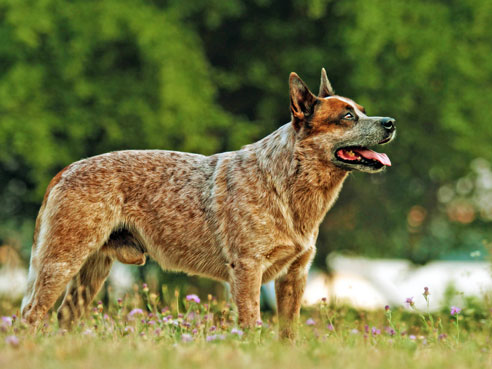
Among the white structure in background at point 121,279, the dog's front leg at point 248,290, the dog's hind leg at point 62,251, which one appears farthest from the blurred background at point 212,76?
the dog's front leg at point 248,290

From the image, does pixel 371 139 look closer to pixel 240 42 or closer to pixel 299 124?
pixel 299 124

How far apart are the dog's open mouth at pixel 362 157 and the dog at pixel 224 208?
0.4 inches

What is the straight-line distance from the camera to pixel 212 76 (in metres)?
13.0

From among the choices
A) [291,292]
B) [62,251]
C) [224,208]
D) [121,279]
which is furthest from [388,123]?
[121,279]

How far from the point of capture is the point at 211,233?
614 cm

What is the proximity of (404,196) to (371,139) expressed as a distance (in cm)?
1047

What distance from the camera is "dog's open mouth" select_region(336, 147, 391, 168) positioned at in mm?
Answer: 5785

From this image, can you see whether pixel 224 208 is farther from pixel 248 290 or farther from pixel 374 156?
pixel 374 156

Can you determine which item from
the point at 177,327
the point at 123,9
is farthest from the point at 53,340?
the point at 123,9

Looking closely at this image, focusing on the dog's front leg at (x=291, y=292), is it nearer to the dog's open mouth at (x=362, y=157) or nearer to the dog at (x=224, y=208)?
the dog at (x=224, y=208)

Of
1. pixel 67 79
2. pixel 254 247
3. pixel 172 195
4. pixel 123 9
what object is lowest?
pixel 254 247

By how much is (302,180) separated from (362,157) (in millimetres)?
522

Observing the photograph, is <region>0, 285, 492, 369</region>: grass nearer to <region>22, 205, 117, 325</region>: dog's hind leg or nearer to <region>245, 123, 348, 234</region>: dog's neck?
<region>22, 205, 117, 325</region>: dog's hind leg

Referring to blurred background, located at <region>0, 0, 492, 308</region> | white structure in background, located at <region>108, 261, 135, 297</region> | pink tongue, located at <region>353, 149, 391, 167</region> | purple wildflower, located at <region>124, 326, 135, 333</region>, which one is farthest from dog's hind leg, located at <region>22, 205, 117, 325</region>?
blurred background, located at <region>0, 0, 492, 308</region>
